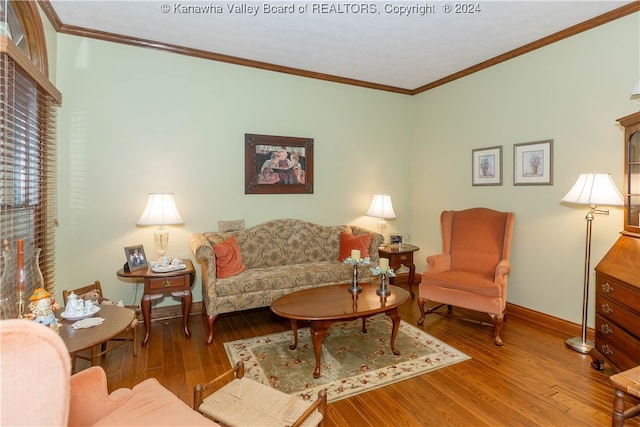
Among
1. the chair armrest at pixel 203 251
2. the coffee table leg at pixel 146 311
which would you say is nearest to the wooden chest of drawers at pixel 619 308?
the chair armrest at pixel 203 251

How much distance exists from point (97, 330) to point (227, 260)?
1.52 m

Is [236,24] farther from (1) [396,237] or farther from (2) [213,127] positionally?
(1) [396,237]

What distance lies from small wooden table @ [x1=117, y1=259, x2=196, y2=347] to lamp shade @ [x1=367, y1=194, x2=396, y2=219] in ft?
8.27

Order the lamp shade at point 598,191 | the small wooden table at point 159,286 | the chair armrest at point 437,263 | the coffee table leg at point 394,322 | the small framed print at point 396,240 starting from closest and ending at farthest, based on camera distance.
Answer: the lamp shade at point 598,191 < the coffee table leg at point 394,322 < the small wooden table at point 159,286 < the chair armrest at point 437,263 < the small framed print at point 396,240

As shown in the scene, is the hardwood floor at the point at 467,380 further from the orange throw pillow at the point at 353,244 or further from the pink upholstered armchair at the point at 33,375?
the pink upholstered armchair at the point at 33,375

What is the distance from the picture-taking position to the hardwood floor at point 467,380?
2.12 m

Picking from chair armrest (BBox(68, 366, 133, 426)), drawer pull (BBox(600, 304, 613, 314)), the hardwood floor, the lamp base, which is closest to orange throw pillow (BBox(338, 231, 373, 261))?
the hardwood floor

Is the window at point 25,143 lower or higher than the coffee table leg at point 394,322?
higher

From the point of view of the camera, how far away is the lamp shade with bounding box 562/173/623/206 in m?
2.77

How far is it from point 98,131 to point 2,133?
153 cm

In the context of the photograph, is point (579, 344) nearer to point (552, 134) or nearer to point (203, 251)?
point (552, 134)

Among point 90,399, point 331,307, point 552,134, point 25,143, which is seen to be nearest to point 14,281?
point 90,399

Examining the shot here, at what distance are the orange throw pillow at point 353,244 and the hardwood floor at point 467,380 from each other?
1095 mm

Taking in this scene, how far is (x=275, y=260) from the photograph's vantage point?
4.16 metres
